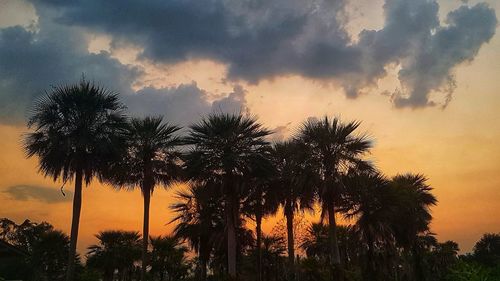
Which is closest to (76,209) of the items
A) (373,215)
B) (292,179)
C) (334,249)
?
(292,179)

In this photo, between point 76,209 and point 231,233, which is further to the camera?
point 231,233

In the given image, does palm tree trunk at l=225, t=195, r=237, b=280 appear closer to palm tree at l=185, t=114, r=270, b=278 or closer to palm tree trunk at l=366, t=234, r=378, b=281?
palm tree at l=185, t=114, r=270, b=278

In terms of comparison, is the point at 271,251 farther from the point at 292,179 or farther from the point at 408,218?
the point at 292,179

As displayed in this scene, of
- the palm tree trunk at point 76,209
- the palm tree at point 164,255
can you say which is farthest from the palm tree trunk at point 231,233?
the palm tree at point 164,255

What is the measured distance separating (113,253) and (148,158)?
2074cm

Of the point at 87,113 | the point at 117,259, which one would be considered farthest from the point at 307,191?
the point at 117,259

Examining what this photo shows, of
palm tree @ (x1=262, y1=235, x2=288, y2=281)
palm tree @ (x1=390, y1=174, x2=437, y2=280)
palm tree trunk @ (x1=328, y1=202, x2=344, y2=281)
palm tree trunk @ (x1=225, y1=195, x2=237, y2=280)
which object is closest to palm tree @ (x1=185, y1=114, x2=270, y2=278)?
palm tree trunk @ (x1=225, y1=195, x2=237, y2=280)

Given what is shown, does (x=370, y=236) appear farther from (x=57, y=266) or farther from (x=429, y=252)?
(x=429, y=252)

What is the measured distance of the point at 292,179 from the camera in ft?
94.7

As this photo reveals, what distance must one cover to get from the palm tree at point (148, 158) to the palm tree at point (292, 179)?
7.42m

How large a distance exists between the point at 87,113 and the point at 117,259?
24.2 meters

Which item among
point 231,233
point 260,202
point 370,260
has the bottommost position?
point 370,260

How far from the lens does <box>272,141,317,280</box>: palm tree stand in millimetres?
28328

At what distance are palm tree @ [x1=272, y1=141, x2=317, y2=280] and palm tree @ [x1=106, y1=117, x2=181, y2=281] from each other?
7416 mm
